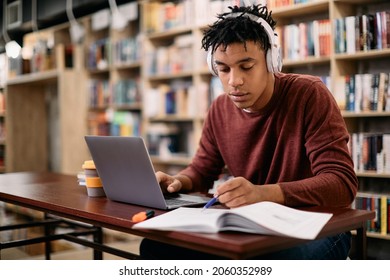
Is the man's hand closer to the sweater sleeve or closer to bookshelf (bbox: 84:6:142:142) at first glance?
the sweater sleeve

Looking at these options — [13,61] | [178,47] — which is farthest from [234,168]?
[13,61]

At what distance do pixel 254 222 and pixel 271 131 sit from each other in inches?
27.7

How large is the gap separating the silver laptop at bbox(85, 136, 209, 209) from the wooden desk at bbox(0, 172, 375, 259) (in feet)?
0.12

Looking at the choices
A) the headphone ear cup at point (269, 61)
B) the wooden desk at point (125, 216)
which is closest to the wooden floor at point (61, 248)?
the wooden desk at point (125, 216)

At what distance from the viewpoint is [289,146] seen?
1.66 meters

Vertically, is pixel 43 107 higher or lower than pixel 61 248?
higher

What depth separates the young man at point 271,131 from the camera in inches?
56.1

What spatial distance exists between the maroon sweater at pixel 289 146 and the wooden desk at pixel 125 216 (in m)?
0.09

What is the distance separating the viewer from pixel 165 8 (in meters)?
4.29

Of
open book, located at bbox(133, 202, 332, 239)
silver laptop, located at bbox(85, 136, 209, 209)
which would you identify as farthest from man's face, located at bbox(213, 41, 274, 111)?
open book, located at bbox(133, 202, 332, 239)

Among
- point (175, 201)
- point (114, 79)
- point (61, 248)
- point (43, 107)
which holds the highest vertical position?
point (114, 79)

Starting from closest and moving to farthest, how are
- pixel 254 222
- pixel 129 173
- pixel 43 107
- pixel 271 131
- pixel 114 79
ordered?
pixel 254 222 < pixel 129 173 < pixel 271 131 < pixel 114 79 < pixel 43 107

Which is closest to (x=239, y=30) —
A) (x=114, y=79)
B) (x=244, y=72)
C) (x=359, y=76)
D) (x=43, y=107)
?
(x=244, y=72)

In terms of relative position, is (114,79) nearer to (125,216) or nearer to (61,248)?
(61,248)
